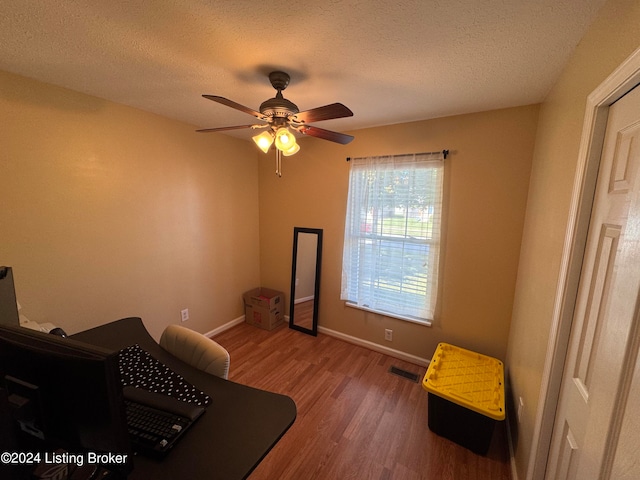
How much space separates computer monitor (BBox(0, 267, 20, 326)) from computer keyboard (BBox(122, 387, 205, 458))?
26.0 inches

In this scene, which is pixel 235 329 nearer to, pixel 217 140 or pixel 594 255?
pixel 217 140

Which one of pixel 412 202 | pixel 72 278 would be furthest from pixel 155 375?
pixel 412 202

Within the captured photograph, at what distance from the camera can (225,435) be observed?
907 millimetres

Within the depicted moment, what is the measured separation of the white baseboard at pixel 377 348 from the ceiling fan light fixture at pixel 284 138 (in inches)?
88.3

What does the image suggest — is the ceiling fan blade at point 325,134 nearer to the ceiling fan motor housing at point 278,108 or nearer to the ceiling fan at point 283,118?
the ceiling fan at point 283,118

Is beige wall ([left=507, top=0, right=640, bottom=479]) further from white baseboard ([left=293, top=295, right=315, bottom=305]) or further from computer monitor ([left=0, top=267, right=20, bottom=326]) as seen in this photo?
computer monitor ([left=0, top=267, right=20, bottom=326])

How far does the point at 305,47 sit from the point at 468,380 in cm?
236

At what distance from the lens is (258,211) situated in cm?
340

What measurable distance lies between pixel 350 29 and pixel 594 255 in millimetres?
1357

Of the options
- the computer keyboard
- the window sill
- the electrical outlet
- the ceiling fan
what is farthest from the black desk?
the window sill

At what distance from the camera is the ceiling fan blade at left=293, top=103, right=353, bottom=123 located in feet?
4.00

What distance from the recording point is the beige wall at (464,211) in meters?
1.95

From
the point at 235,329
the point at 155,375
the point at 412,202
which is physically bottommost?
the point at 235,329

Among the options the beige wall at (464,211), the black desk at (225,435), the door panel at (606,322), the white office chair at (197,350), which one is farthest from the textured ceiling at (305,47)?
the black desk at (225,435)
